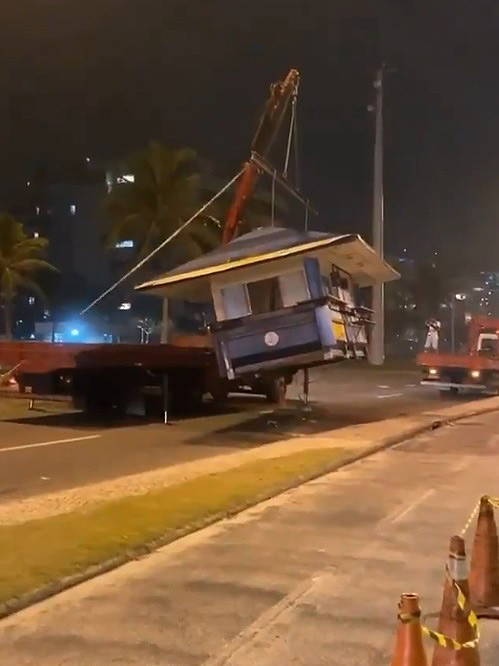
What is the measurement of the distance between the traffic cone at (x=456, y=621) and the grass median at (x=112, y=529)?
9.80 feet

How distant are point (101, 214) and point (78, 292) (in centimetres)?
3490

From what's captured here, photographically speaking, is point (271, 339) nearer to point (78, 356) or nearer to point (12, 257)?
point (78, 356)

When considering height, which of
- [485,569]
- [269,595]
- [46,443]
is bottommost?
[269,595]

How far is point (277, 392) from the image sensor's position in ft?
88.0

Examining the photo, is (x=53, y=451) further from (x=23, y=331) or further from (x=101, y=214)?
(x=23, y=331)

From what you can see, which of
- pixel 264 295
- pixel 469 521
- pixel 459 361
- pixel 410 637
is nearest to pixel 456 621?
pixel 410 637

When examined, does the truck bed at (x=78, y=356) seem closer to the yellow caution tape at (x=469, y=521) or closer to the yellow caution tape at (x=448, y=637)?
the yellow caution tape at (x=469, y=521)

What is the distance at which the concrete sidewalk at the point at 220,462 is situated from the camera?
11055 mm

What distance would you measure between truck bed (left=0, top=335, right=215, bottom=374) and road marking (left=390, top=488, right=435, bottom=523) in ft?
32.6

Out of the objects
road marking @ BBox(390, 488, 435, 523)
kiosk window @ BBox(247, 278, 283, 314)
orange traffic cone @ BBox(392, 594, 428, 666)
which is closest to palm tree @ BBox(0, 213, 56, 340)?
kiosk window @ BBox(247, 278, 283, 314)

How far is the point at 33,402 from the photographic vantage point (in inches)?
975

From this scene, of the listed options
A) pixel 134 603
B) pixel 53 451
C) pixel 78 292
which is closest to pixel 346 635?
pixel 134 603

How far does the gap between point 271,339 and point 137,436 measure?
3.49m

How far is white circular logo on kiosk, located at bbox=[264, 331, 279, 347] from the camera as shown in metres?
21.0
